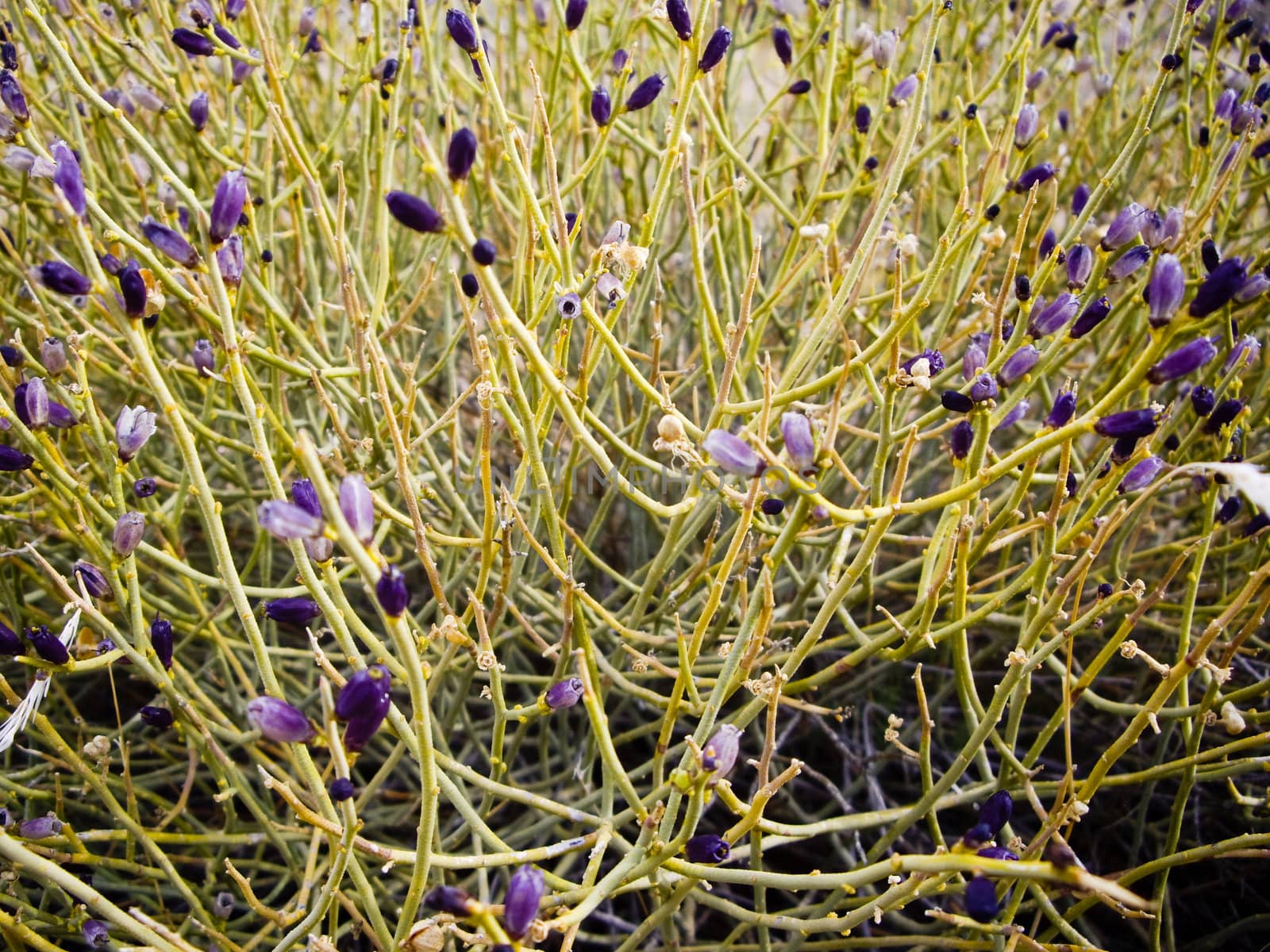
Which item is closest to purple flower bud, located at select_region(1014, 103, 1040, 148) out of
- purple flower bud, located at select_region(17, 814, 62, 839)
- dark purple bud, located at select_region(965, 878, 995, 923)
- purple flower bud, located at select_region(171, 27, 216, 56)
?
dark purple bud, located at select_region(965, 878, 995, 923)

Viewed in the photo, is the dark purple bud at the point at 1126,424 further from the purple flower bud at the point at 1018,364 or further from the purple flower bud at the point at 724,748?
the purple flower bud at the point at 724,748

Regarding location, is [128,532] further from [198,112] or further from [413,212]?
[198,112]

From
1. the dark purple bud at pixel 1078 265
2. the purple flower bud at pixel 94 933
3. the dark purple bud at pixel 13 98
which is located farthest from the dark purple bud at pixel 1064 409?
the dark purple bud at pixel 13 98

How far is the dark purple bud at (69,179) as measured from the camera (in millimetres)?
887

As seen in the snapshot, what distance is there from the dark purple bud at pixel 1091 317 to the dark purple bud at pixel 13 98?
1498 millimetres

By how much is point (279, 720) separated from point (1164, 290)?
0.93 m

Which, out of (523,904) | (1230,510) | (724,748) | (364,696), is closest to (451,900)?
(523,904)

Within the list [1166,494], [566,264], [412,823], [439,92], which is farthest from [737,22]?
[412,823]

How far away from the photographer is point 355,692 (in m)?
0.81

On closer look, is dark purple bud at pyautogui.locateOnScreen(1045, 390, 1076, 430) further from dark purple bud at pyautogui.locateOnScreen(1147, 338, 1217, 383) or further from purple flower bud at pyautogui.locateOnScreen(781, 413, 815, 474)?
purple flower bud at pyautogui.locateOnScreen(781, 413, 815, 474)

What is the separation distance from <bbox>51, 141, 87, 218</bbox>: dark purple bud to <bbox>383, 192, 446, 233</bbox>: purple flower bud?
0.31 m

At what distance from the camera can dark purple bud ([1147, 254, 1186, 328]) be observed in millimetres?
860

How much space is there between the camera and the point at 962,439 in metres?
1.22

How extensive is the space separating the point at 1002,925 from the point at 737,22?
203cm
